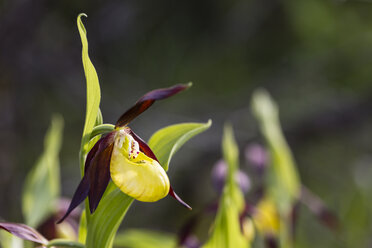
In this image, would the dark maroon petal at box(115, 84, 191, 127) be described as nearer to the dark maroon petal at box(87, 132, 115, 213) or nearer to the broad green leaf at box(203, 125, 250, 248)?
the dark maroon petal at box(87, 132, 115, 213)

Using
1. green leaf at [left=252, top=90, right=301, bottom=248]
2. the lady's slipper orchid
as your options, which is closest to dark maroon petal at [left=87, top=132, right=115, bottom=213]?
the lady's slipper orchid

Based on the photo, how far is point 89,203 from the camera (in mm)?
610

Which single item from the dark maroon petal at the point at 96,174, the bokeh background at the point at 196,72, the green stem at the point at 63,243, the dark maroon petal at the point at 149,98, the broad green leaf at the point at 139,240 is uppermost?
the dark maroon petal at the point at 149,98

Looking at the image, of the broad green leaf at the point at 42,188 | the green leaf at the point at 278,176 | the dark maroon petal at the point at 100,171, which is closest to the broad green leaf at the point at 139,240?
the broad green leaf at the point at 42,188

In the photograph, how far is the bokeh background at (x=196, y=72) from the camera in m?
2.45

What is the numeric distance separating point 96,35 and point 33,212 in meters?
1.70

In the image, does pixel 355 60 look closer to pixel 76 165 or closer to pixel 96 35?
pixel 96 35

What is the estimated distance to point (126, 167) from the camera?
60 centimetres

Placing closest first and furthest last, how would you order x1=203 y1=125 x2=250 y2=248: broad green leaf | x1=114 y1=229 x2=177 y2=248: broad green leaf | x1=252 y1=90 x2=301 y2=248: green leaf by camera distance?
x1=203 y1=125 x2=250 y2=248: broad green leaf < x1=114 y1=229 x2=177 y2=248: broad green leaf < x1=252 y1=90 x2=301 y2=248: green leaf

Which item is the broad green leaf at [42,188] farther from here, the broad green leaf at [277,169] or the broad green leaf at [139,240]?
the broad green leaf at [277,169]

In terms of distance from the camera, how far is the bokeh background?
2.45 meters

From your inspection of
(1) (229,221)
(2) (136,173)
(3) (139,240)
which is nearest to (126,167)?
(2) (136,173)

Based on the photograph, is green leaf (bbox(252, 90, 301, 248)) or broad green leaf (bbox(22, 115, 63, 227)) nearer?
broad green leaf (bbox(22, 115, 63, 227))

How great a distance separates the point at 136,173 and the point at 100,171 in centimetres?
6
